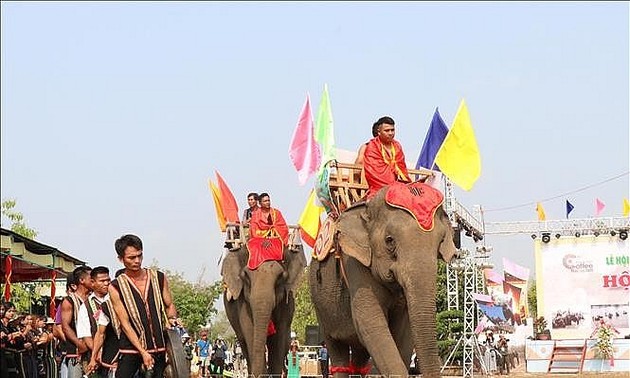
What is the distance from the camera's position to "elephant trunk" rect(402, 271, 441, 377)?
34.2 feet

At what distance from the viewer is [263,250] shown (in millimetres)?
16438

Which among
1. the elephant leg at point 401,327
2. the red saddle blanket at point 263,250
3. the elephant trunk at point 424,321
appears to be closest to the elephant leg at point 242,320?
the red saddle blanket at point 263,250

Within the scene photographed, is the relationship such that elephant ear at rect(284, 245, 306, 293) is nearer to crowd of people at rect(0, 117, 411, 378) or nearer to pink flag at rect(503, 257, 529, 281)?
crowd of people at rect(0, 117, 411, 378)

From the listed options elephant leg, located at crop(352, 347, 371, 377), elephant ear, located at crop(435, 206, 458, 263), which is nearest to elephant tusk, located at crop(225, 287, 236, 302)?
elephant leg, located at crop(352, 347, 371, 377)

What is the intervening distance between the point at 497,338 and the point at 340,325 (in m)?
36.8

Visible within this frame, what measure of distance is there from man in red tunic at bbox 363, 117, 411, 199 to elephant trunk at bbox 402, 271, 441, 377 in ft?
6.14

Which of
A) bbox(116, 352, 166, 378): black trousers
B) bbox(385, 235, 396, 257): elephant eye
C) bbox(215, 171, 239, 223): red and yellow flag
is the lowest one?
bbox(116, 352, 166, 378): black trousers

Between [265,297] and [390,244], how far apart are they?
517cm

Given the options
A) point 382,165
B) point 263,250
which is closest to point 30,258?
point 263,250

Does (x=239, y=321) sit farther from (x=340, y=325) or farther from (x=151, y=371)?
(x=151, y=371)

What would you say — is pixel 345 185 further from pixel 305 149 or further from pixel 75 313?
pixel 305 149

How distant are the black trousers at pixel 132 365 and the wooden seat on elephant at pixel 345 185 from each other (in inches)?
139

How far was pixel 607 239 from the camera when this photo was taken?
56.0 m

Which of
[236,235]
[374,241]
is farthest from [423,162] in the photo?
[374,241]
